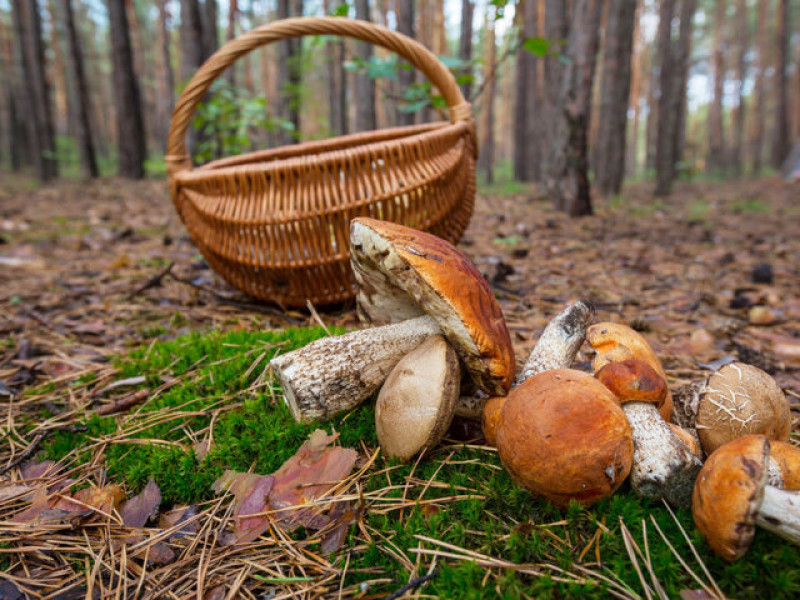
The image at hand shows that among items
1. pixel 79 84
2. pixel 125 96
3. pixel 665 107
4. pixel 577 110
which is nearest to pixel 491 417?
pixel 577 110

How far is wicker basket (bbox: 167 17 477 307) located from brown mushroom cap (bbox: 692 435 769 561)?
1738 millimetres

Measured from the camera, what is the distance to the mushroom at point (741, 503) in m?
0.95

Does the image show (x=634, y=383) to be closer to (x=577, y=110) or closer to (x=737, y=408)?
(x=737, y=408)

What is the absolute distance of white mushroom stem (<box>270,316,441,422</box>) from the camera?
4.94ft

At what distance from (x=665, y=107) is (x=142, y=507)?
10428mm

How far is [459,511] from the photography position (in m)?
1.24

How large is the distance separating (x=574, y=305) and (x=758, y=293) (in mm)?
2269

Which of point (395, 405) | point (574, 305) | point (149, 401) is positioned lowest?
point (149, 401)

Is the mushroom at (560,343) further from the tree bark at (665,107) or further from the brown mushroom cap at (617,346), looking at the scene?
the tree bark at (665,107)

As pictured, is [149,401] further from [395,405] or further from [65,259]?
[65,259]

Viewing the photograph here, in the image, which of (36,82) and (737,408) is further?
(36,82)

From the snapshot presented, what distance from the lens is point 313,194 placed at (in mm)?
2350

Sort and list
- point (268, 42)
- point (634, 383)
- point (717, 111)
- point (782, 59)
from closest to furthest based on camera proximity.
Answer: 1. point (634, 383)
2. point (268, 42)
3. point (782, 59)
4. point (717, 111)

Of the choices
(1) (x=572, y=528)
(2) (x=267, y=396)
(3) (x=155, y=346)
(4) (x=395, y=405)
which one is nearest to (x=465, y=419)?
(4) (x=395, y=405)
